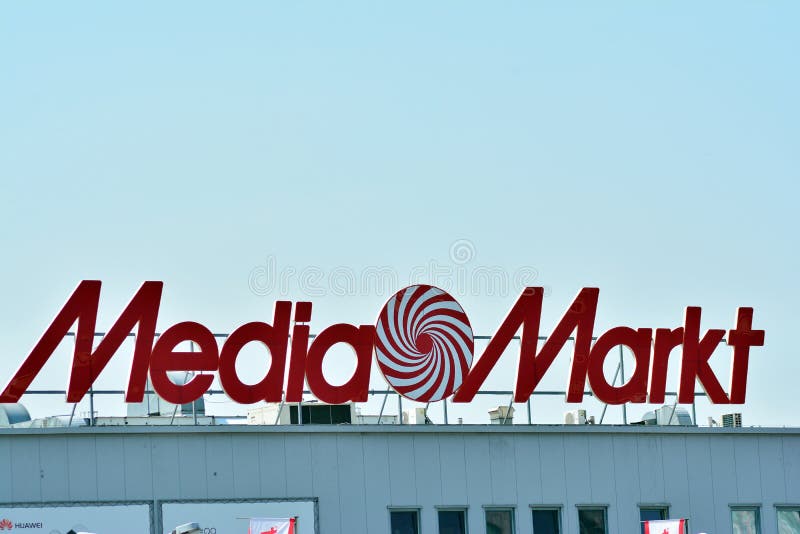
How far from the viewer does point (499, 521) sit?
123 feet

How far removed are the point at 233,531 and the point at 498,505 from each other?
22.7ft

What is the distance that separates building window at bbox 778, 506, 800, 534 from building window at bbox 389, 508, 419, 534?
10.6 meters

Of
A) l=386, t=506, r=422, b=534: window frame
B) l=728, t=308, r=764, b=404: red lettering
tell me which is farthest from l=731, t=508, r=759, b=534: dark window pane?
l=386, t=506, r=422, b=534: window frame

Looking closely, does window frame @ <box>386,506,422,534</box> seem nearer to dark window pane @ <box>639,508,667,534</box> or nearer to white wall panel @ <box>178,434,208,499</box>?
white wall panel @ <box>178,434,208,499</box>

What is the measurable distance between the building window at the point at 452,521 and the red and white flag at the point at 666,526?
4.71 meters

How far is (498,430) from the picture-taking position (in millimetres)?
38094

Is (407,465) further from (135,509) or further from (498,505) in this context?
(135,509)

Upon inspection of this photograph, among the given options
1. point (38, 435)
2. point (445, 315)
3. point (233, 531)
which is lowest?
point (233, 531)

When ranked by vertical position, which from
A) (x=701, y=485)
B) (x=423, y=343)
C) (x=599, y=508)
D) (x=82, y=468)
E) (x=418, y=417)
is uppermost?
(x=423, y=343)

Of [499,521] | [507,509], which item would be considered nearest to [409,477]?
[499,521]

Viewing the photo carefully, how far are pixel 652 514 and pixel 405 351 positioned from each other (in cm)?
789

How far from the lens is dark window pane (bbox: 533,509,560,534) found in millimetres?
37875

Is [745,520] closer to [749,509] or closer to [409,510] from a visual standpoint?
[749,509]

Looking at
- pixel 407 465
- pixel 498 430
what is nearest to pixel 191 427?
pixel 407 465
